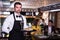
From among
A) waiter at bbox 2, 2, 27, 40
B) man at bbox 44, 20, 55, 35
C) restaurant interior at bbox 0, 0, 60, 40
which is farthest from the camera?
man at bbox 44, 20, 55, 35

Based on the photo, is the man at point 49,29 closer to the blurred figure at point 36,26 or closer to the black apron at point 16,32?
the blurred figure at point 36,26

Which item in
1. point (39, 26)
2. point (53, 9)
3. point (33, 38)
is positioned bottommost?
point (33, 38)

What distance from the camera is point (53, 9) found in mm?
3545

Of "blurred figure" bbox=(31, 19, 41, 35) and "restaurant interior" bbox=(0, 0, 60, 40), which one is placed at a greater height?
"restaurant interior" bbox=(0, 0, 60, 40)

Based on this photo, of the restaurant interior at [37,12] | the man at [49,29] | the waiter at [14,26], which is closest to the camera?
the waiter at [14,26]

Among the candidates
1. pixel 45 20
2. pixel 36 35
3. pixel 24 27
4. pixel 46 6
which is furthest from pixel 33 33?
pixel 24 27

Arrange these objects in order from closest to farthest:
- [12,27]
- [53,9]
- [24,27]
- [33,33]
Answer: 1. [12,27]
2. [24,27]
3. [53,9]
4. [33,33]

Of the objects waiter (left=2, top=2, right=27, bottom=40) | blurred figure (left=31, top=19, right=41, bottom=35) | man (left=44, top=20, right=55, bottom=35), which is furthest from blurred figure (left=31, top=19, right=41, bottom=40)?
waiter (left=2, top=2, right=27, bottom=40)

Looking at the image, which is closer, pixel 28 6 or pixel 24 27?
pixel 24 27

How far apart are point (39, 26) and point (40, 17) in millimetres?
203

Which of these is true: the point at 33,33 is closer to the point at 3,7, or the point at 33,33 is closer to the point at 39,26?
the point at 39,26

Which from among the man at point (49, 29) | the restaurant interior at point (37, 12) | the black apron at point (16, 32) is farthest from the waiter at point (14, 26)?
the man at point (49, 29)

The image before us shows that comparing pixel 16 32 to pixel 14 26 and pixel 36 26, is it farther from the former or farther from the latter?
pixel 36 26

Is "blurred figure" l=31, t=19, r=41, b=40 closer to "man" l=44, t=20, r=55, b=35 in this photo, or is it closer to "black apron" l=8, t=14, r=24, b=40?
"man" l=44, t=20, r=55, b=35
